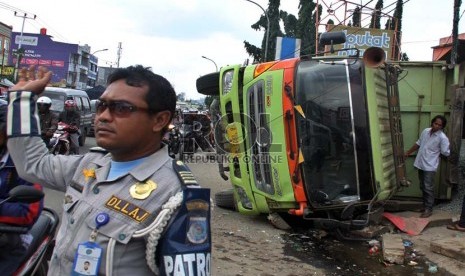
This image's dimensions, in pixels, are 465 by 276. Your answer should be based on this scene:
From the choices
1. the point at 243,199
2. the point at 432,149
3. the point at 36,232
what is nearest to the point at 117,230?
the point at 36,232

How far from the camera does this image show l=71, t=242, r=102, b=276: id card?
1437 mm

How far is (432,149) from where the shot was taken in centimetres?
725

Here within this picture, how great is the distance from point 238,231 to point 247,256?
1069mm

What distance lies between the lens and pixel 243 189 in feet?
21.2

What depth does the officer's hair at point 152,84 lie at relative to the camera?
162cm

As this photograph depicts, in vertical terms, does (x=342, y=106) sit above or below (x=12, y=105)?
above

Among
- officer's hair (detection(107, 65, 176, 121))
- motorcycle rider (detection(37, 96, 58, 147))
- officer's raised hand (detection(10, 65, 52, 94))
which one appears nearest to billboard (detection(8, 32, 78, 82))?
motorcycle rider (detection(37, 96, 58, 147))

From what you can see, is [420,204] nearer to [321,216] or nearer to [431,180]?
[431,180]

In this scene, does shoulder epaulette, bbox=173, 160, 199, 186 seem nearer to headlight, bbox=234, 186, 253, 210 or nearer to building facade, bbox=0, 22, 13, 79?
headlight, bbox=234, 186, 253, 210

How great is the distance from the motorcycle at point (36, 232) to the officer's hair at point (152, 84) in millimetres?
924

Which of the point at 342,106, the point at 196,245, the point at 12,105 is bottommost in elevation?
the point at 196,245

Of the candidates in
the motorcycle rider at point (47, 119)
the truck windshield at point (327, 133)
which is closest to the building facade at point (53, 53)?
the motorcycle rider at point (47, 119)

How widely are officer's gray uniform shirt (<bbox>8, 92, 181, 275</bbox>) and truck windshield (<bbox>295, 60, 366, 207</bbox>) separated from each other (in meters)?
4.17

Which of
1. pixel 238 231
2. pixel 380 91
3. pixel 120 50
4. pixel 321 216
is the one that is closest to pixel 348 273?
pixel 321 216
